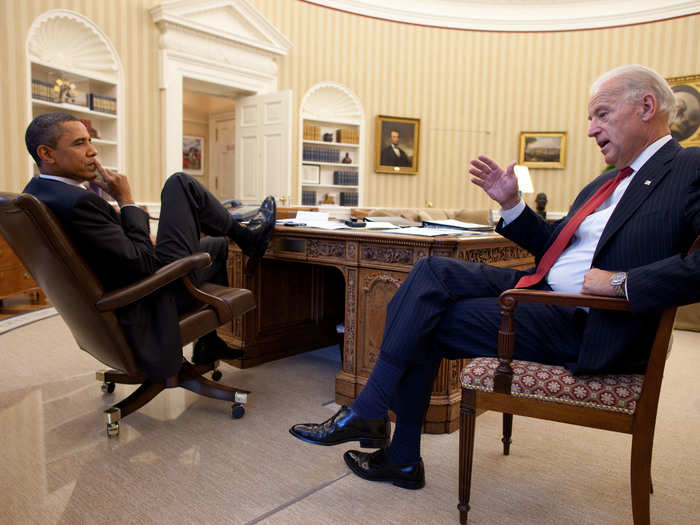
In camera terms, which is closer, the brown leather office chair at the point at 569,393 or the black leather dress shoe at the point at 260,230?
the brown leather office chair at the point at 569,393

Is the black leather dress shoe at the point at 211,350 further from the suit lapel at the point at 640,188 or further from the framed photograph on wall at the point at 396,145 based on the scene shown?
the framed photograph on wall at the point at 396,145

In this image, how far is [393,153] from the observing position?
9.24m

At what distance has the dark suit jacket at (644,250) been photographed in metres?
1.44

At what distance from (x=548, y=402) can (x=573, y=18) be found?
934 centimetres

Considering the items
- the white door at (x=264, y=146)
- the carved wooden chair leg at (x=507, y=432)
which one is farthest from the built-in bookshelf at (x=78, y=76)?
the carved wooden chair leg at (x=507, y=432)

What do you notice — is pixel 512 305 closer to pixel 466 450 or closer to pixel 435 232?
pixel 466 450

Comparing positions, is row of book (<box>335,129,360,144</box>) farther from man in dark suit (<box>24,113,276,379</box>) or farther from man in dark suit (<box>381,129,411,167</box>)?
man in dark suit (<box>24,113,276,379</box>)

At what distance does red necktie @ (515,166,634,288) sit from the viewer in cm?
185

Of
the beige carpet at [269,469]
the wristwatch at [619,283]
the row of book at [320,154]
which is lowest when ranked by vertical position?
the beige carpet at [269,469]

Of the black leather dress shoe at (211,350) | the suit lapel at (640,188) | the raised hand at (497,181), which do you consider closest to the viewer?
the suit lapel at (640,188)

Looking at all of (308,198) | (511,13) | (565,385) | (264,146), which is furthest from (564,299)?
(511,13)

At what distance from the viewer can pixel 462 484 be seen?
168 centimetres

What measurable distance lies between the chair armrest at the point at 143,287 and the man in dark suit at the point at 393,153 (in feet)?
24.2

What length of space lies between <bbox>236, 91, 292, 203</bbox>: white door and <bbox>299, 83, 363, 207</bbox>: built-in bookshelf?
881 mm
